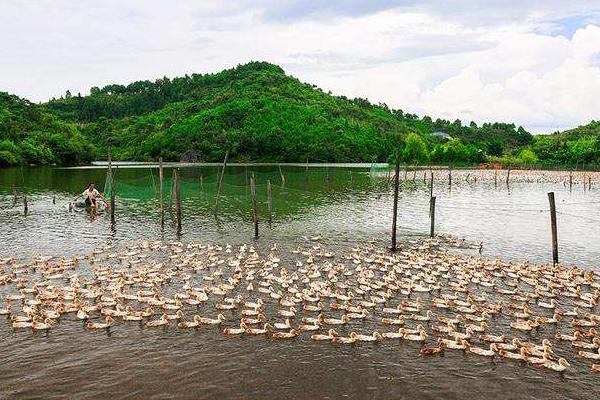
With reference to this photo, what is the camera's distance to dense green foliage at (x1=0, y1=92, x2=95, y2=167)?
9275 cm

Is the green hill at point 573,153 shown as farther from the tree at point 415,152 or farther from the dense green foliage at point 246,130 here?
the tree at point 415,152

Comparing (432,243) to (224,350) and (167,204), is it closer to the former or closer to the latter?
(224,350)

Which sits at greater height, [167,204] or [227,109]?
[227,109]

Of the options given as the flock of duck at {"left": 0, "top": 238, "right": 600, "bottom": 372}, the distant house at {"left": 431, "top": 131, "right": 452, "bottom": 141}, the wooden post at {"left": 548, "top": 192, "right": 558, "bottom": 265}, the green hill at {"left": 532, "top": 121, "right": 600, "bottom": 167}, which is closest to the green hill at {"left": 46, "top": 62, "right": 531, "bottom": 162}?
the distant house at {"left": 431, "top": 131, "right": 452, "bottom": 141}

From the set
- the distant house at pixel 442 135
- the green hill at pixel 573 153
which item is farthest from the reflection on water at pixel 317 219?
the distant house at pixel 442 135

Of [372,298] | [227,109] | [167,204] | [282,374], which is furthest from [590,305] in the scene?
[227,109]

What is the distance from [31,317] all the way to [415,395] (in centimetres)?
1156

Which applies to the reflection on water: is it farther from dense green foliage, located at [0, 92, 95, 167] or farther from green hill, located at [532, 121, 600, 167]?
green hill, located at [532, 121, 600, 167]

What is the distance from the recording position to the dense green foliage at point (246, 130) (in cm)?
10788

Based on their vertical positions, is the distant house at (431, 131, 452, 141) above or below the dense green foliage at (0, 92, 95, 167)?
above

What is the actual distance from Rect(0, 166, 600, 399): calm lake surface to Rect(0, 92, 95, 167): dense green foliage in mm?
32883

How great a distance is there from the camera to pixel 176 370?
13398mm

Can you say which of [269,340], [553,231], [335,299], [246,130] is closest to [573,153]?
[246,130]

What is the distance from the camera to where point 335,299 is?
1878cm
